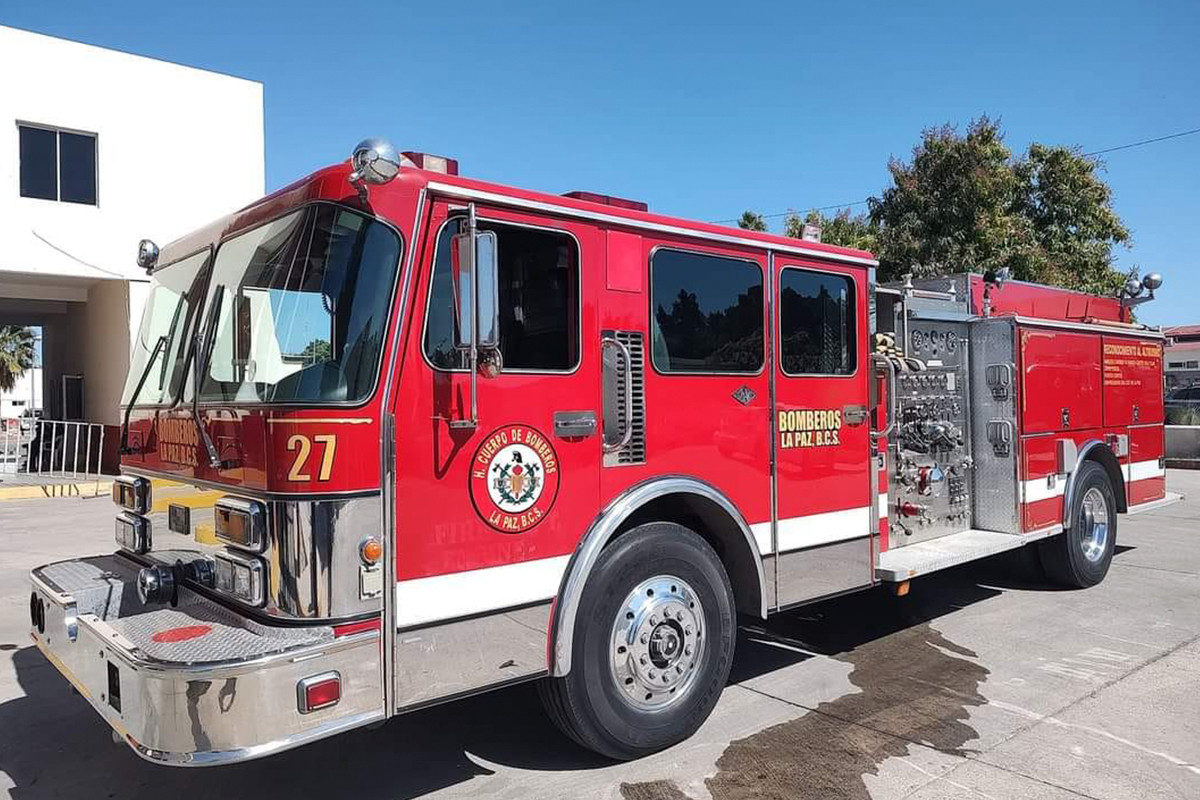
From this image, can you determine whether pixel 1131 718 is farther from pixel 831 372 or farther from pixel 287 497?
pixel 287 497

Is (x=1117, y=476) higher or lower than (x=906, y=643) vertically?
higher


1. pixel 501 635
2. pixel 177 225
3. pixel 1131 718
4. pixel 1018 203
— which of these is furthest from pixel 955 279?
pixel 177 225

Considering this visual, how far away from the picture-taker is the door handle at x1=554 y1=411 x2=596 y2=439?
12.4ft

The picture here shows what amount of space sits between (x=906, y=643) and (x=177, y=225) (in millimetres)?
15629

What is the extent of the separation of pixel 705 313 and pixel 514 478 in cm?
139

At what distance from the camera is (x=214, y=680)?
285 cm

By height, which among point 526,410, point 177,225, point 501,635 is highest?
point 177,225

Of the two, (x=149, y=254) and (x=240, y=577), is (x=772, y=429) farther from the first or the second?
(x=149, y=254)

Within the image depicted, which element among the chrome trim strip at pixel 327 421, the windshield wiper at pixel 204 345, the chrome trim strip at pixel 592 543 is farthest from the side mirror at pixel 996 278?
the windshield wiper at pixel 204 345

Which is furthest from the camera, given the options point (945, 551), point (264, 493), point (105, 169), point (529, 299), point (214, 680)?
point (105, 169)

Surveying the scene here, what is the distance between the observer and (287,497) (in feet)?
10.0

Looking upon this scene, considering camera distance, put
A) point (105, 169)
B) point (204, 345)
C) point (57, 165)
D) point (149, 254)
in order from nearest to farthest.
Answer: point (204, 345)
point (149, 254)
point (57, 165)
point (105, 169)

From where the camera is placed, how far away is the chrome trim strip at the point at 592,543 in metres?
3.68

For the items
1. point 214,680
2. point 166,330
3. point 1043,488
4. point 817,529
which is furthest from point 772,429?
point 1043,488
